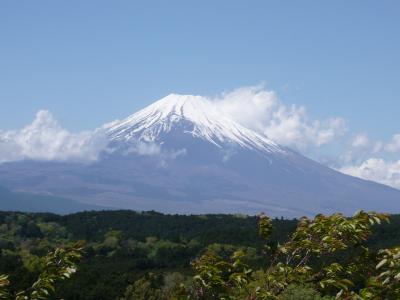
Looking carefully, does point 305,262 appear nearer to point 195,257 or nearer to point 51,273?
point 51,273

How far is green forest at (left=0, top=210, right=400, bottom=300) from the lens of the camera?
780cm

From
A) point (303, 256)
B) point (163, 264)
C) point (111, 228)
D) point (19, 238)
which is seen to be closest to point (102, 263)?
point (163, 264)

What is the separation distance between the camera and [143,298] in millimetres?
55500

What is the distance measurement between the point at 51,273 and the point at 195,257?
231 feet

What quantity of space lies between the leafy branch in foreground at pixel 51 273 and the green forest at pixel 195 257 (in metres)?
0.01

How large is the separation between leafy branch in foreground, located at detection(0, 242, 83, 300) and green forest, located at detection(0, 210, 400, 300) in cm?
1

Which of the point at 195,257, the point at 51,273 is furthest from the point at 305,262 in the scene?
the point at 195,257

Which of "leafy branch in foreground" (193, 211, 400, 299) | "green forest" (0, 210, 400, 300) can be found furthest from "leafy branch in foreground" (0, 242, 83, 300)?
"leafy branch in foreground" (193, 211, 400, 299)

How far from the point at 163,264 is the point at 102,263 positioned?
769 centimetres

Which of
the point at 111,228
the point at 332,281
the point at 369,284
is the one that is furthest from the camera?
the point at 111,228

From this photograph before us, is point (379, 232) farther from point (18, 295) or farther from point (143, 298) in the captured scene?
point (18, 295)

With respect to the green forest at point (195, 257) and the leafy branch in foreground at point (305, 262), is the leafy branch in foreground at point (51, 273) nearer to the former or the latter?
the green forest at point (195, 257)

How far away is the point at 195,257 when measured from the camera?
77438 mm

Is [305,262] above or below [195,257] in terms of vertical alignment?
above
